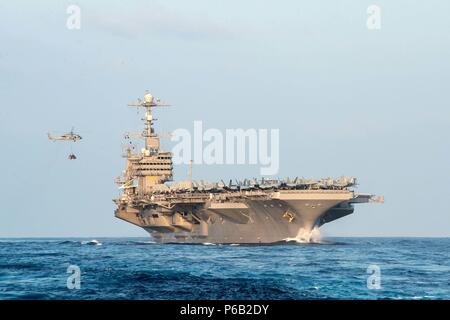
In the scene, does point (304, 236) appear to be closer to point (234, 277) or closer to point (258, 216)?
point (258, 216)

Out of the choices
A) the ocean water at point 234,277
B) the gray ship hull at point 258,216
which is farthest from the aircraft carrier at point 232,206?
the ocean water at point 234,277

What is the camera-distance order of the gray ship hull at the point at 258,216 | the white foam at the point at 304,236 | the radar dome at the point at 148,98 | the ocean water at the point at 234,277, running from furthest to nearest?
1. the radar dome at the point at 148,98
2. the white foam at the point at 304,236
3. the gray ship hull at the point at 258,216
4. the ocean water at the point at 234,277

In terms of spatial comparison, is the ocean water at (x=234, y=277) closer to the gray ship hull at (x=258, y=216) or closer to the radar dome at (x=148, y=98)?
the gray ship hull at (x=258, y=216)

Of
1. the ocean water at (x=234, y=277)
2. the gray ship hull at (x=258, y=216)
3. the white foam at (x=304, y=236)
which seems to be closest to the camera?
the ocean water at (x=234, y=277)

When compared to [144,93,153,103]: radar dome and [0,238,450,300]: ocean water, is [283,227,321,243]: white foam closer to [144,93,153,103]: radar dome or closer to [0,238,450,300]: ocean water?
[0,238,450,300]: ocean water

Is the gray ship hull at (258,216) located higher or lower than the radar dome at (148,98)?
lower

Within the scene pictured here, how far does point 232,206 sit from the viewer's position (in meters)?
60.9

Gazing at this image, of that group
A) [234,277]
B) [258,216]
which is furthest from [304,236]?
[234,277]

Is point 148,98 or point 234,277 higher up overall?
point 148,98

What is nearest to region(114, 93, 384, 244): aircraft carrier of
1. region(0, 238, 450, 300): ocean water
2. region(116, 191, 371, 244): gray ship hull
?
region(116, 191, 371, 244): gray ship hull

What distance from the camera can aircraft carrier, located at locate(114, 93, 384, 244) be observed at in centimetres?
5781

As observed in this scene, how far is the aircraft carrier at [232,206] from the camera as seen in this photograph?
5781 centimetres
